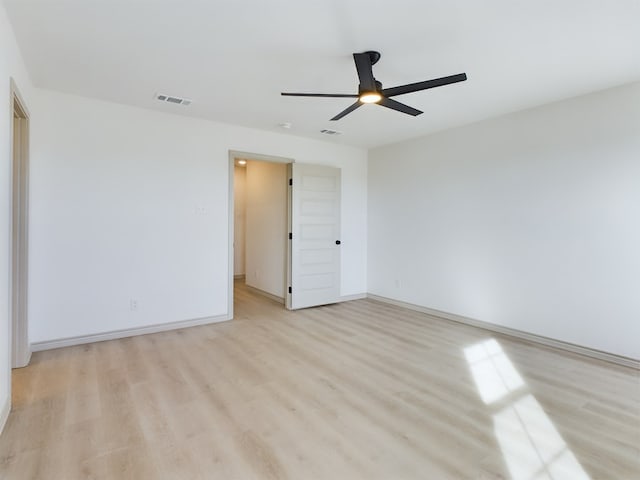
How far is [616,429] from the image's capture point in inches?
86.1

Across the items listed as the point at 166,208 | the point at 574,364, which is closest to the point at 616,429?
the point at 574,364

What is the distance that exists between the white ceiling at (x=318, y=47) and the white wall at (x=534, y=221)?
419 millimetres

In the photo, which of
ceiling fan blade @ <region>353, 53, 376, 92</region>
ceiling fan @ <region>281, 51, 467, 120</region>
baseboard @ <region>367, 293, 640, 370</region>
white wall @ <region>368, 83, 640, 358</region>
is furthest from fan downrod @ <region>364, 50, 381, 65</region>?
baseboard @ <region>367, 293, 640, 370</region>

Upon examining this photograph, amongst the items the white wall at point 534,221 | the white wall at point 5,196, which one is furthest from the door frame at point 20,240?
the white wall at point 534,221

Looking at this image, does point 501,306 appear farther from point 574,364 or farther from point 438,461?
point 438,461

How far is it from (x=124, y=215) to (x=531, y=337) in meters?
4.83

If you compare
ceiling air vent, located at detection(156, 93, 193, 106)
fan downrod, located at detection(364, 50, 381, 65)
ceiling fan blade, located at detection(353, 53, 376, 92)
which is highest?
ceiling air vent, located at detection(156, 93, 193, 106)

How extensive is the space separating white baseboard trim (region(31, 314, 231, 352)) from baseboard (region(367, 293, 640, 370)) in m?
2.87

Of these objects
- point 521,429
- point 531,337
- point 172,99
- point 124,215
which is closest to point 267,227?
point 124,215

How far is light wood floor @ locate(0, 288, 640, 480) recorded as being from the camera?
1.84m

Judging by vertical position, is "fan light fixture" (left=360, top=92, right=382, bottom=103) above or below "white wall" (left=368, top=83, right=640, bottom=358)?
above

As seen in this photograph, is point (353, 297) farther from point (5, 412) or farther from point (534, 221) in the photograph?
point (5, 412)

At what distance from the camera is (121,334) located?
3.88 metres

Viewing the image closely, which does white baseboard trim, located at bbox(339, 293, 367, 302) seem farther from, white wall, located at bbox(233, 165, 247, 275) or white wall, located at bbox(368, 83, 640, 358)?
white wall, located at bbox(233, 165, 247, 275)
